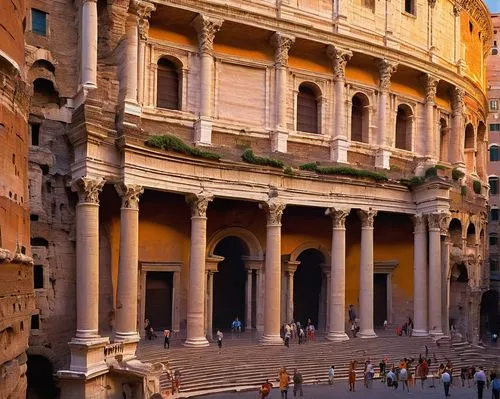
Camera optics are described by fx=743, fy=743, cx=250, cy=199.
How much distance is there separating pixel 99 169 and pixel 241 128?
7944mm

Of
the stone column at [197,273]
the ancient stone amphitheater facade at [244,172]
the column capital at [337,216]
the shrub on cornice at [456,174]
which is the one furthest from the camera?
the shrub on cornice at [456,174]

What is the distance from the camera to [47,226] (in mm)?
25844

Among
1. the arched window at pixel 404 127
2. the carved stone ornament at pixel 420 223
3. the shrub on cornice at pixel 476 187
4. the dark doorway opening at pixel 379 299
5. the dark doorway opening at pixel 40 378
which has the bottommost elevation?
the dark doorway opening at pixel 40 378

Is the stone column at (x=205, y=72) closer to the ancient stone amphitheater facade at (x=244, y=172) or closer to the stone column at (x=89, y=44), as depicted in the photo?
the ancient stone amphitheater facade at (x=244, y=172)

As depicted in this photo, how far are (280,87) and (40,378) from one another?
51.0 feet

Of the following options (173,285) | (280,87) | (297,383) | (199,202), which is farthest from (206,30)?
(297,383)

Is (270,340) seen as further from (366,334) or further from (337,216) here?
(337,216)

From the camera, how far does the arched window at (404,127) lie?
3753 cm

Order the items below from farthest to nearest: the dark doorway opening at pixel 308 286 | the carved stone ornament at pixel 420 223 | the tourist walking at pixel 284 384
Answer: the dark doorway opening at pixel 308 286, the carved stone ornament at pixel 420 223, the tourist walking at pixel 284 384

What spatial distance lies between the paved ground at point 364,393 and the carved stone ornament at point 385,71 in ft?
49.1

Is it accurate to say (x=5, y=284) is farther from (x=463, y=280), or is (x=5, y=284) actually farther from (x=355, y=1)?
(x=463, y=280)

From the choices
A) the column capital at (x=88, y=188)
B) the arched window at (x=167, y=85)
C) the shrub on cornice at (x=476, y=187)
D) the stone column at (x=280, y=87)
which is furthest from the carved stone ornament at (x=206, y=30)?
the shrub on cornice at (x=476, y=187)

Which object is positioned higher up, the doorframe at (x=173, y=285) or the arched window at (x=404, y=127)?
the arched window at (x=404, y=127)

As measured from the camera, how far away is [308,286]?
116 feet
